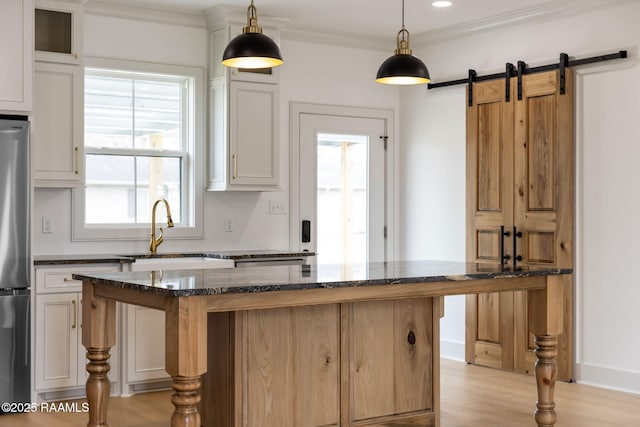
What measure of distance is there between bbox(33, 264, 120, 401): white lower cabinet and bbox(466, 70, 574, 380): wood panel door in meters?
2.88

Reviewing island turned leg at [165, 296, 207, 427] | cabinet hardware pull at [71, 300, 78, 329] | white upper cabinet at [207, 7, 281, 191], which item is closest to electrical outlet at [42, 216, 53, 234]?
cabinet hardware pull at [71, 300, 78, 329]

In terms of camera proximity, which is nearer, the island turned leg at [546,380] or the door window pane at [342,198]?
the island turned leg at [546,380]

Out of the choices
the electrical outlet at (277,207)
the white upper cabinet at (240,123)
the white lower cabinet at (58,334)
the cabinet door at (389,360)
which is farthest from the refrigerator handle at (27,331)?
the electrical outlet at (277,207)

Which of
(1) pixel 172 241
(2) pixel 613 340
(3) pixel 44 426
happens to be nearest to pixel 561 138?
(2) pixel 613 340

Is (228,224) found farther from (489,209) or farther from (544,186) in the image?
(544,186)

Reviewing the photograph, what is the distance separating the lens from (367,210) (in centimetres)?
717

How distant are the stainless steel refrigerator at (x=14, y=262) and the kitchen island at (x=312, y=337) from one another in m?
0.94

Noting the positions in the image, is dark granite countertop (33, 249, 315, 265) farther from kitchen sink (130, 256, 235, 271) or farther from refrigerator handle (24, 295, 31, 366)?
refrigerator handle (24, 295, 31, 366)

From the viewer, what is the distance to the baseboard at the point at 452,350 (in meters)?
6.74

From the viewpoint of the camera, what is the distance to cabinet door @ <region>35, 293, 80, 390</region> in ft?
16.8

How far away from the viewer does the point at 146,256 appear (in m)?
5.50

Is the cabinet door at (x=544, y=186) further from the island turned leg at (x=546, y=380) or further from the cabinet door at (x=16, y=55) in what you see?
the cabinet door at (x=16, y=55)

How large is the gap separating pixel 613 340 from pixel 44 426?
3.57m

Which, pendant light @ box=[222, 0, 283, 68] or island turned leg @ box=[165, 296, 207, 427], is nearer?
island turned leg @ box=[165, 296, 207, 427]
